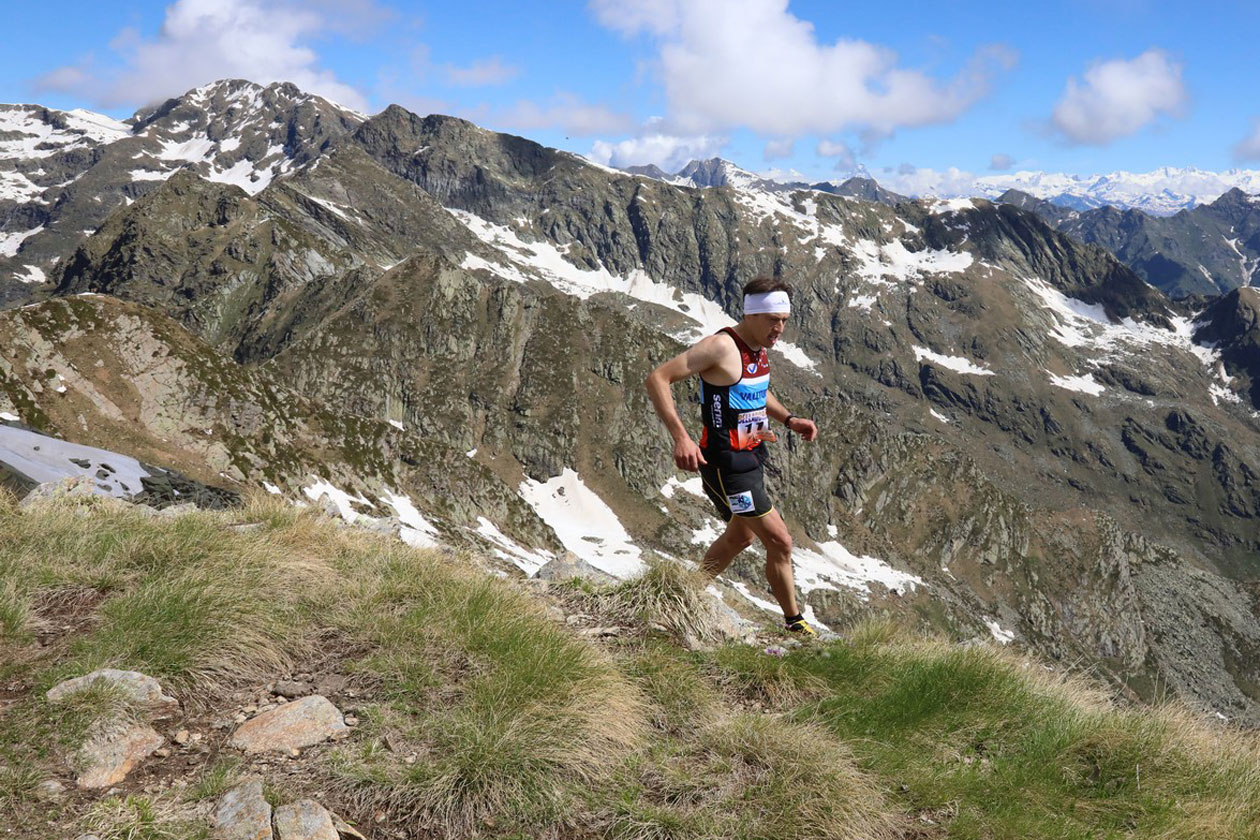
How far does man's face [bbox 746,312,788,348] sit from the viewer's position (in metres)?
7.92

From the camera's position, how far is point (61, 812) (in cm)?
408

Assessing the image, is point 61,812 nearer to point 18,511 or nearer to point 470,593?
point 470,593

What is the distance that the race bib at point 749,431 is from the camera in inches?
320

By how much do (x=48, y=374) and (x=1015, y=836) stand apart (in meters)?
70.0

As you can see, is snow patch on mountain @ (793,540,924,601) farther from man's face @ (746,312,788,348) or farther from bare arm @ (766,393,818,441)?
man's face @ (746,312,788,348)

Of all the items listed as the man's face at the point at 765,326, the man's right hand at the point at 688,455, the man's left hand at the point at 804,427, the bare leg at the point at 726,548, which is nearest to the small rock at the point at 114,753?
the man's right hand at the point at 688,455

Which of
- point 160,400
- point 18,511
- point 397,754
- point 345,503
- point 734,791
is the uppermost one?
point 734,791

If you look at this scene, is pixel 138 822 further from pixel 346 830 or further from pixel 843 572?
pixel 843 572

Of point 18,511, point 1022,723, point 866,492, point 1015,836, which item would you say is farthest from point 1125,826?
point 866,492

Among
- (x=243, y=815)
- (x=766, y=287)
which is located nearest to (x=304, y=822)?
(x=243, y=815)

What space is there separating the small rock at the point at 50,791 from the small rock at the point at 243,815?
960mm

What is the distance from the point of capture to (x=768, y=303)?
7.91 metres

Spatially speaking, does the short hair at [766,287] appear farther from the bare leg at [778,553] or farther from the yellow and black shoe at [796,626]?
the yellow and black shoe at [796,626]

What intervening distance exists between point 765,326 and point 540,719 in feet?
15.8
